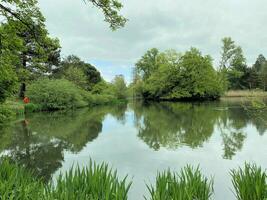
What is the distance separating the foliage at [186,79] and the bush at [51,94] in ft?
64.0

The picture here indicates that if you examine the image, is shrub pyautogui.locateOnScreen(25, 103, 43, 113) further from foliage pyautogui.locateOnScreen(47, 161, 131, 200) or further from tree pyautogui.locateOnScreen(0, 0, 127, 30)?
foliage pyautogui.locateOnScreen(47, 161, 131, 200)

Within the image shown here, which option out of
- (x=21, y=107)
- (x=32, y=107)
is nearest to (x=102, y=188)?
(x=21, y=107)

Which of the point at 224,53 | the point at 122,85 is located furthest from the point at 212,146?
the point at 224,53

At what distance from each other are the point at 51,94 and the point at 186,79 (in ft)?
77.3

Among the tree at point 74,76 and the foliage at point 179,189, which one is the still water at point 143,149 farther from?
the tree at point 74,76

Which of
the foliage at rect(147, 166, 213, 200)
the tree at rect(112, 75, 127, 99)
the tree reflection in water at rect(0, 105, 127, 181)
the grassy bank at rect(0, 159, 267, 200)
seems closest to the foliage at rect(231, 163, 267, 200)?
the grassy bank at rect(0, 159, 267, 200)

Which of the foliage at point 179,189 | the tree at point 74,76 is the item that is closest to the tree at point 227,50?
the tree at point 74,76

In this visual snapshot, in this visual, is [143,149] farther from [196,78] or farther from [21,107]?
[196,78]

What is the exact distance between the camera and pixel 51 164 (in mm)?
8344

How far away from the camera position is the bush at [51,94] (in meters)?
27.8

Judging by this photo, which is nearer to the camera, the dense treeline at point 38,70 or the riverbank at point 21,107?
the dense treeline at point 38,70

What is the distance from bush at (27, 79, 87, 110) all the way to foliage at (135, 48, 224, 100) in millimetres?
19514

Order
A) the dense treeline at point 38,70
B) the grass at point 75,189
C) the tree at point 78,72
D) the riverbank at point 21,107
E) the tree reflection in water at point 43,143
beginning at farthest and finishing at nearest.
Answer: the tree at point 78,72
the riverbank at point 21,107
the tree reflection in water at point 43,143
the dense treeline at point 38,70
the grass at point 75,189

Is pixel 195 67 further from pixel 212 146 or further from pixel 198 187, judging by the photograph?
pixel 198 187
